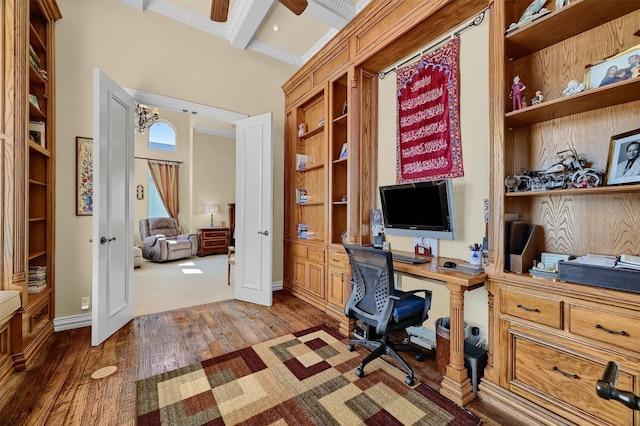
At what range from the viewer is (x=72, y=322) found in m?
2.85

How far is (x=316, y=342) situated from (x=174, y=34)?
4102 mm

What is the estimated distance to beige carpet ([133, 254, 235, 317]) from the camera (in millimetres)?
3643

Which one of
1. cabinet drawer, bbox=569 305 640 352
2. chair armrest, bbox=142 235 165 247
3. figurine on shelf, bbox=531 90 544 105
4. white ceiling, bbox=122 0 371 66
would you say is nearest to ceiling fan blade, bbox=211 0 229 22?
white ceiling, bbox=122 0 371 66

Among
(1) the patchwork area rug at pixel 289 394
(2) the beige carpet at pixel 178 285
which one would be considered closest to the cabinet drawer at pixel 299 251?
(2) the beige carpet at pixel 178 285

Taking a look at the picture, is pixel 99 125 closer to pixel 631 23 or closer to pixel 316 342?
pixel 316 342

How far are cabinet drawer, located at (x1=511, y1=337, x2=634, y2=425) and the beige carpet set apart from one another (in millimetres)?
3375

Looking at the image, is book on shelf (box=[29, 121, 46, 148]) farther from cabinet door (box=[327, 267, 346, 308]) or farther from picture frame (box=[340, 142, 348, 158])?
cabinet door (box=[327, 267, 346, 308])

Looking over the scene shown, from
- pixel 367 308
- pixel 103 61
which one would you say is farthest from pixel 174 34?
pixel 367 308

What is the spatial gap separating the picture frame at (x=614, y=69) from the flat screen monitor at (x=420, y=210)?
0.96 meters

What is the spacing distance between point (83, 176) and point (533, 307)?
13.6 feet

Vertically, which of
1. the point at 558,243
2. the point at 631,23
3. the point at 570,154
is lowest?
the point at 558,243

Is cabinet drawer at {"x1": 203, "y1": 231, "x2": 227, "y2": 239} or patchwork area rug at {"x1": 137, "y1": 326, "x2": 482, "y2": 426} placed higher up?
cabinet drawer at {"x1": 203, "y1": 231, "x2": 227, "y2": 239}

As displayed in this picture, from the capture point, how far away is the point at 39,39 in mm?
2564

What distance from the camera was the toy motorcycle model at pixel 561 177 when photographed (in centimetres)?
149
